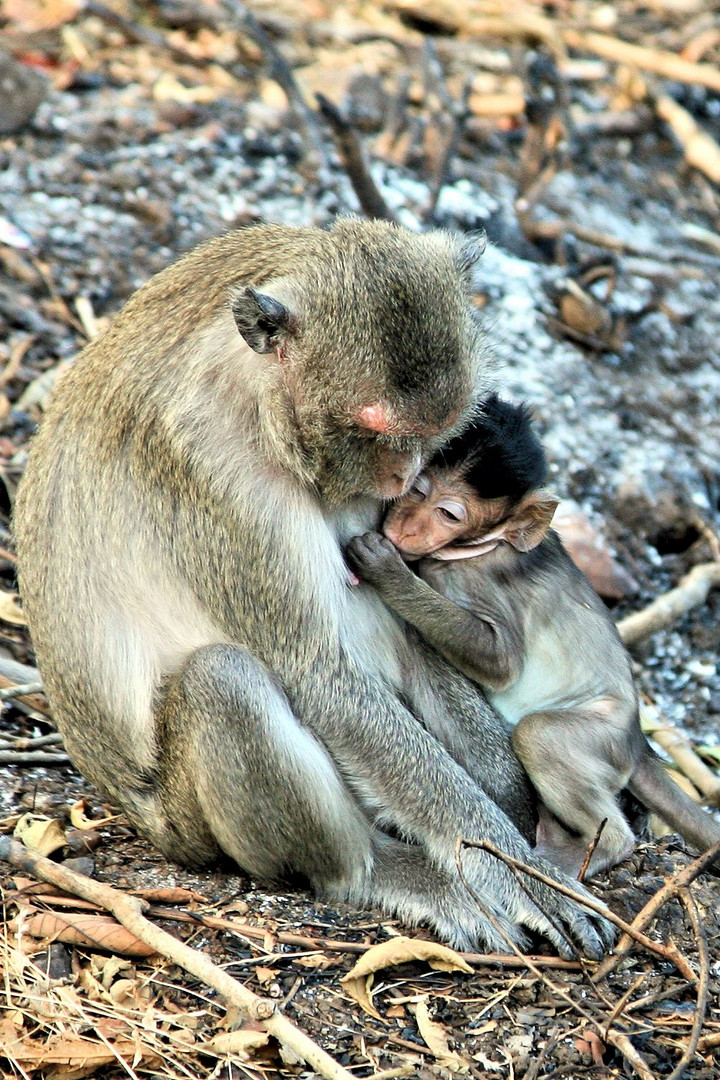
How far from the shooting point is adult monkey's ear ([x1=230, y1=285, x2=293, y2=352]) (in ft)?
16.0

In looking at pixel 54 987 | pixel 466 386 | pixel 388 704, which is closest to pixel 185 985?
pixel 54 987

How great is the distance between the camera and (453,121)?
10328 millimetres

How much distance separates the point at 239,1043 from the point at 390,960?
2.16 feet

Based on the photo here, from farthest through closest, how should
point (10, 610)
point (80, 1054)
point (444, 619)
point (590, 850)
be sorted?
point (10, 610), point (444, 619), point (590, 850), point (80, 1054)

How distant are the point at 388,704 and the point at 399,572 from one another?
513 millimetres

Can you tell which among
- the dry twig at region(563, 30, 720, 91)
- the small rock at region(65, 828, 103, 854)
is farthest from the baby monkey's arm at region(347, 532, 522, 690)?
the dry twig at region(563, 30, 720, 91)

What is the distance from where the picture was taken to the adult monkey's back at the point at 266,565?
4973mm

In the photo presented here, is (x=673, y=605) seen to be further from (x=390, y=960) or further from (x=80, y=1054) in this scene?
(x=80, y=1054)

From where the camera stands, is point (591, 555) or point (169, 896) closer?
point (169, 896)

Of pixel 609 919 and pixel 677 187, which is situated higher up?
pixel 677 187

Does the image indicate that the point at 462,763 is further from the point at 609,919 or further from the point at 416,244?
the point at 416,244

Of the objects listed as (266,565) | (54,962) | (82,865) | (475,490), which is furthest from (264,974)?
(475,490)

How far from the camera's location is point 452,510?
5652mm

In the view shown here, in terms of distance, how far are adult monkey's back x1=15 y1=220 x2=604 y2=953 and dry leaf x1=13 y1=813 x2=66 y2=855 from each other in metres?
0.28
